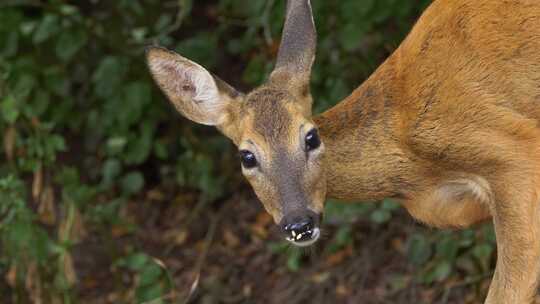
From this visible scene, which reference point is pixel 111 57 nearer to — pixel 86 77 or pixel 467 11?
pixel 86 77

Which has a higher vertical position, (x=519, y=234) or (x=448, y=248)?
(x=519, y=234)

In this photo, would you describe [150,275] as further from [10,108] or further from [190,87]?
[190,87]

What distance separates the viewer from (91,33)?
26.0 ft

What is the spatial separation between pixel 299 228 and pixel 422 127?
724mm

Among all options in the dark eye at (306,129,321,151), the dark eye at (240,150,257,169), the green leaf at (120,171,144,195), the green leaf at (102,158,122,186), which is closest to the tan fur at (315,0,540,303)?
the dark eye at (306,129,321,151)

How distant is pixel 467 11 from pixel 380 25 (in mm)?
2052

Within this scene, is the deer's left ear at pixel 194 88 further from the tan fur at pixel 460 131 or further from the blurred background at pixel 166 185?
the blurred background at pixel 166 185

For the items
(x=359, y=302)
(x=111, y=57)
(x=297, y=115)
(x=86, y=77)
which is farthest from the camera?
(x=86, y=77)

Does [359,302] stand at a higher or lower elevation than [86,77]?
lower

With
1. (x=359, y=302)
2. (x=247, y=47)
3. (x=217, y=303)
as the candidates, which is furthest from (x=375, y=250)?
(x=247, y=47)

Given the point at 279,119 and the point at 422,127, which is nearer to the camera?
the point at 279,119

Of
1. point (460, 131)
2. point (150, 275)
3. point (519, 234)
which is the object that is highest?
point (460, 131)

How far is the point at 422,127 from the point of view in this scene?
224 inches

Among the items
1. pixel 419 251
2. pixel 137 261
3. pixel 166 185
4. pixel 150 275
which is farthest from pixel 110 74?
pixel 419 251
